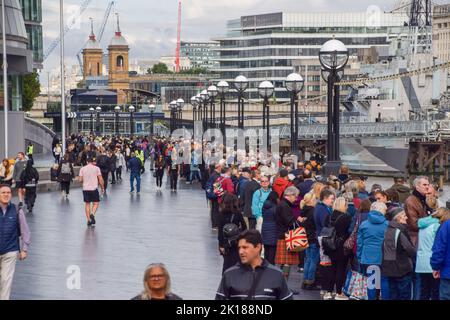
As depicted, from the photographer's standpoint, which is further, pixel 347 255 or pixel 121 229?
pixel 121 229

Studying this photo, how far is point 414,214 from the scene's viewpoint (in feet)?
51.4

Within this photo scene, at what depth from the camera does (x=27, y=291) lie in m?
16.6

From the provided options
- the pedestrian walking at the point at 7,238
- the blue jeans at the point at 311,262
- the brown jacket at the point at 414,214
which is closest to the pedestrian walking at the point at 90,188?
the blue jeans at the point at 311,262

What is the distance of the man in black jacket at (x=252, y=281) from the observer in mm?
9727

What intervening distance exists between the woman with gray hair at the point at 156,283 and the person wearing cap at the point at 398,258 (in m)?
6.15

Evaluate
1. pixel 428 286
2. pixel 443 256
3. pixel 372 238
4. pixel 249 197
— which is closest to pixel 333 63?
pixel 249 197

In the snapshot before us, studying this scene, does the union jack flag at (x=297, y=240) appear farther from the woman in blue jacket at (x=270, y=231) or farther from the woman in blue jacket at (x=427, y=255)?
the woman in blue jacket at (x=427, y=255)

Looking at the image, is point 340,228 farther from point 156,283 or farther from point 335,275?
point 156,283

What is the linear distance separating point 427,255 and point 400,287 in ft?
2.52

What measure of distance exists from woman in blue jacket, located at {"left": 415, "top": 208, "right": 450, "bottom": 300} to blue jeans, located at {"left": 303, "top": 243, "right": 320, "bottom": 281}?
2.76m

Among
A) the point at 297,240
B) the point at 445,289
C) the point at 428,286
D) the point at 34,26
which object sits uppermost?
the point at 34,26

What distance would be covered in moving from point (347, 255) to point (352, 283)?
70 cm
